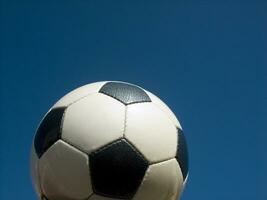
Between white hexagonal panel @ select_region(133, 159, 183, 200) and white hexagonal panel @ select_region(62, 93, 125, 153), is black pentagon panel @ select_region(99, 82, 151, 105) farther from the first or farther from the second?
white hexagonal panel @ select_region(133, 159, 183, 200)

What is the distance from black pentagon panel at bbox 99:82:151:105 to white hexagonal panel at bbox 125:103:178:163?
9cm

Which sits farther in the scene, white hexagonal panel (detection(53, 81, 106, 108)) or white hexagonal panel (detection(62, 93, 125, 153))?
white hexagonal panel (detection(53, 81, 106, 108))

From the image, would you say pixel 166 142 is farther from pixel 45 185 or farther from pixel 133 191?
pixel 45 185

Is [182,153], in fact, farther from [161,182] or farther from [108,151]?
[108,151]

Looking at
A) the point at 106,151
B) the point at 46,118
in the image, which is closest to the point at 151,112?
the point at 106,151

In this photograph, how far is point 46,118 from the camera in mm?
4332

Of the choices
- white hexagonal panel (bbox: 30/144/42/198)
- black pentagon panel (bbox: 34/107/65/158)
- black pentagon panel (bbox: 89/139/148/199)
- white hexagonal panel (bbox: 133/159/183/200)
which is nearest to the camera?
black pentagon panel (bbox: 89/139/148/199)

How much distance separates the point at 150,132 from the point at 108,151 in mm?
355

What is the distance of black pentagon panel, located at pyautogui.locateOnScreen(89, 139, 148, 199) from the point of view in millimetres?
3814

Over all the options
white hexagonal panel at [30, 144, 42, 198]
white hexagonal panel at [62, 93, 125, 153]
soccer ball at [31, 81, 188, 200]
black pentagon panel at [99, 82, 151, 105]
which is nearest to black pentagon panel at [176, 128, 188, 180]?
soccer ball at [31, 81, 188, 200]

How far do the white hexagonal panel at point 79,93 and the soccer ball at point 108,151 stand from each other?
0.07 feet

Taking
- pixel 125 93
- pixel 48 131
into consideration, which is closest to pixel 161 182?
pixel 125 93

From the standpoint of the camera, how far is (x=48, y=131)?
13.6ft

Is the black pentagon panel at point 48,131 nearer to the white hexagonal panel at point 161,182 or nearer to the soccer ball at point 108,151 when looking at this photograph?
the soccer ball at point 108,151
